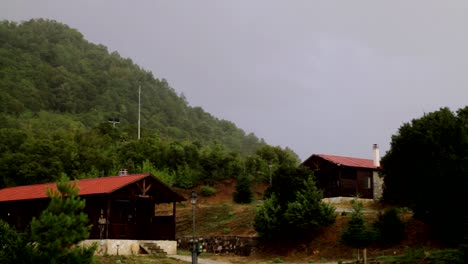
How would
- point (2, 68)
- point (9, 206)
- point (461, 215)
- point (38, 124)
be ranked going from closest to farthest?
point (461, 215) < point (9, 206) < point (38, 124) < point (2, 68)

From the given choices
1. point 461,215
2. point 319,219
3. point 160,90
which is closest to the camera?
point 461,215

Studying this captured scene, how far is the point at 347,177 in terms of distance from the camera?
47.6 meters

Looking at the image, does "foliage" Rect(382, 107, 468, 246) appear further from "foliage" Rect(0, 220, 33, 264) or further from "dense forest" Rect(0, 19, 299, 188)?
"dense forest" Rect(0, 19, 299, 188)

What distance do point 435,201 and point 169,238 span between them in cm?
1464

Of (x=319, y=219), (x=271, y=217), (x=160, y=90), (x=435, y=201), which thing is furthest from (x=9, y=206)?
(x=160, y=90)

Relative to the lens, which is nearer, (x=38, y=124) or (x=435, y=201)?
(x=435, y=201)

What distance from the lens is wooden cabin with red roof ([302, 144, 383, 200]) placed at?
4725 cm

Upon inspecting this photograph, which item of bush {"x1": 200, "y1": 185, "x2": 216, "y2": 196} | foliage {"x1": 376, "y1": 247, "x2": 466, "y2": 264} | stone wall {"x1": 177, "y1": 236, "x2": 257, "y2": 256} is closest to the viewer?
foliage {"x1": 376, "y1": 247, "x2": 466, "y2": 264}

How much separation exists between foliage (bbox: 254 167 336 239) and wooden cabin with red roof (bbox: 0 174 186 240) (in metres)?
4.98

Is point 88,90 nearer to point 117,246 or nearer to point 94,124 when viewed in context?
point 94,124

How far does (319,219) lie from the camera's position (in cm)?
3397

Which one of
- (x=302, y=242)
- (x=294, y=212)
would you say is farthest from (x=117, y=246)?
(x=302, y=242)

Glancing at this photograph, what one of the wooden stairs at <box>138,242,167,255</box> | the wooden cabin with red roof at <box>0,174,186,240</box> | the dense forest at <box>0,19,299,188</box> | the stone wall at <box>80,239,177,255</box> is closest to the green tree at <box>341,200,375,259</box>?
the wooden stairs at <box>138,242,167,255</box>

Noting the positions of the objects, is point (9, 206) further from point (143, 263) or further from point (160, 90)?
point (160, 90)
